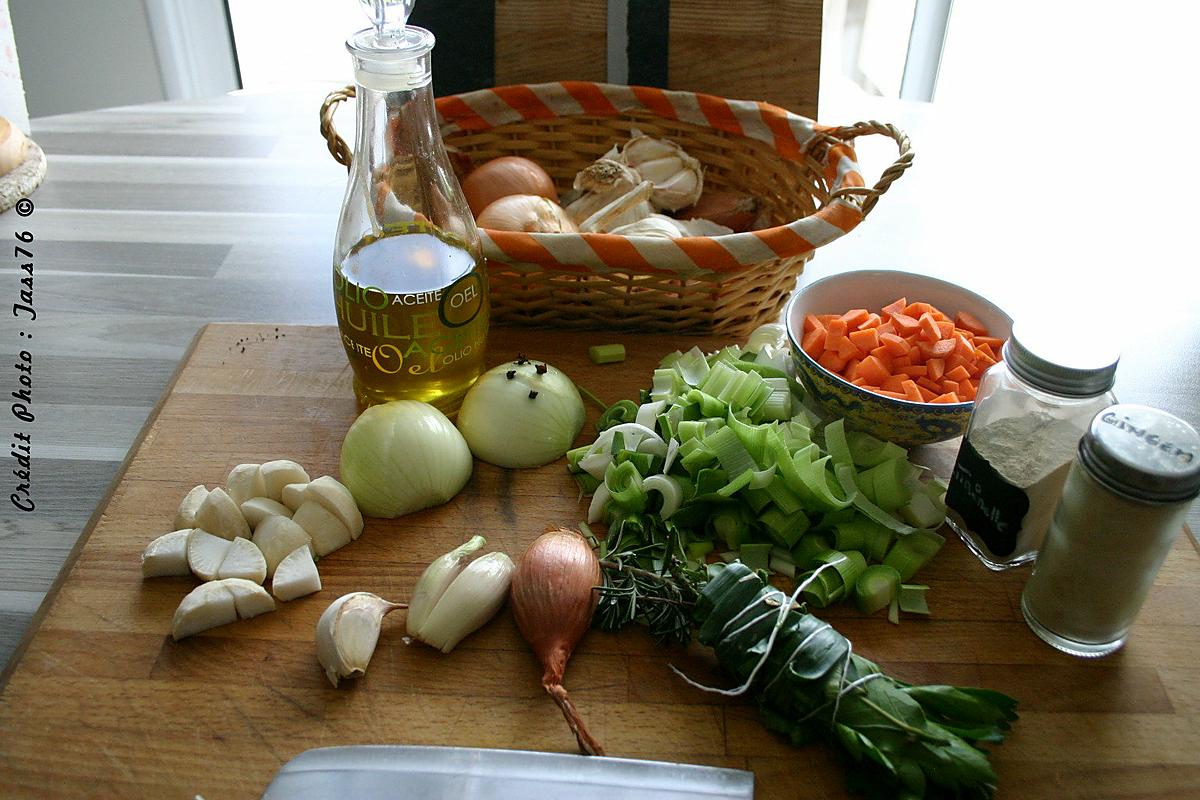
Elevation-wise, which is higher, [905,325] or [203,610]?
[905,325]

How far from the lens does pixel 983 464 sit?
0.91m

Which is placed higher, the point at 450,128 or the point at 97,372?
the point at 450,128

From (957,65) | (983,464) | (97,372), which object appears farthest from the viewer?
(957,65)

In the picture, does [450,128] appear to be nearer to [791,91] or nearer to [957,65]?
[791,91]

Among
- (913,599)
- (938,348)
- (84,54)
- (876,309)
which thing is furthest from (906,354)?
(84,54)

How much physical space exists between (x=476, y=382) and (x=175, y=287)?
0.62m

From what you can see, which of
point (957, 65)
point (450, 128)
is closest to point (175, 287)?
point (450, 128)

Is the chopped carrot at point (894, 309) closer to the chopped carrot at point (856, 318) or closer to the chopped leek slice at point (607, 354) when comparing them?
the chopped carrot at point (856, 318)

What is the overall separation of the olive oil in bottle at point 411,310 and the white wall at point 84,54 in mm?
1654

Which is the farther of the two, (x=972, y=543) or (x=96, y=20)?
(x=96, y=20)

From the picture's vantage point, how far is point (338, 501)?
3.16ft

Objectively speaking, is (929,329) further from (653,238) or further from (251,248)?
(251,248)

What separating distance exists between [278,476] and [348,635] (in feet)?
0.71

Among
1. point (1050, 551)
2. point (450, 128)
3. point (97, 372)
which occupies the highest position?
point (450, 128)
